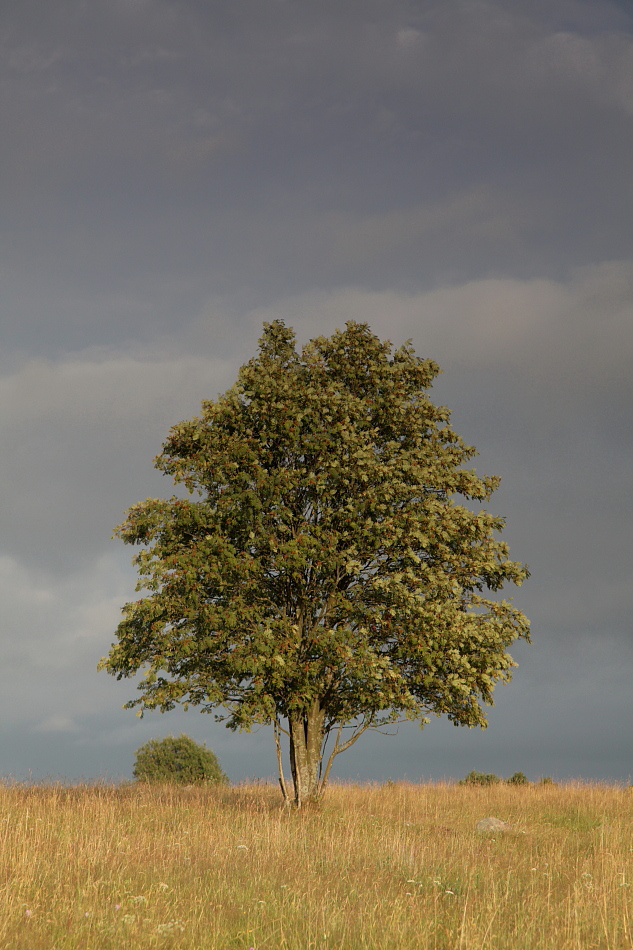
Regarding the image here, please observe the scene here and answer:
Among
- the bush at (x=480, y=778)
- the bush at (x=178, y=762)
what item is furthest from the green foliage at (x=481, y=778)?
the bush at (x=178, y=762)

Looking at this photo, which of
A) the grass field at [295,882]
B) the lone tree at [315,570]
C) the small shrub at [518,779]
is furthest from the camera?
the small shrub at [518,779]

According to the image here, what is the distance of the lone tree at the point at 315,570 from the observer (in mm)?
18219

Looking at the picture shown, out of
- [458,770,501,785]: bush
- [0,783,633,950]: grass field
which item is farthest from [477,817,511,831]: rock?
[458,770,501,785]: bush

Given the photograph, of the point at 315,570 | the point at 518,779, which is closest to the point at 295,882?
the point at 315,570

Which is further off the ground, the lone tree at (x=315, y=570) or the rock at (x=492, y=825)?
the lone tree at (x=315, y=570)

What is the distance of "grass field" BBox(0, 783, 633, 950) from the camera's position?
→ 27.6 feet

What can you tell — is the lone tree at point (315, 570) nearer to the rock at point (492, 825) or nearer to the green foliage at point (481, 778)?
the rock at point (492, 825)

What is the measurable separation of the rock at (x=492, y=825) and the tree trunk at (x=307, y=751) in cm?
437

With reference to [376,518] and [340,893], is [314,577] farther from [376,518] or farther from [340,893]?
[340,893]

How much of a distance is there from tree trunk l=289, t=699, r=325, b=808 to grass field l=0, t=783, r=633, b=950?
0.58 m

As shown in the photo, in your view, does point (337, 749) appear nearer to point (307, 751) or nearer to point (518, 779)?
point (307, 751)

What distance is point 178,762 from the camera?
35.3m

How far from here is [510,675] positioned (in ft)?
64.7

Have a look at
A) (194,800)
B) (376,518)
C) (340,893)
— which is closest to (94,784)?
(194,800)
